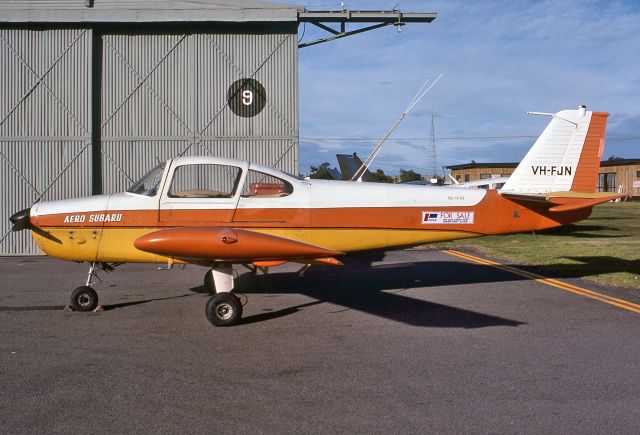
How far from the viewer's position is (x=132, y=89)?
16.2 m

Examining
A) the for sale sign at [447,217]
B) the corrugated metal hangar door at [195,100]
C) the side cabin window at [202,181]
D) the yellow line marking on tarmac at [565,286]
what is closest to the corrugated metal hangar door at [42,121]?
the corrugated metal hangar door at [195,100]

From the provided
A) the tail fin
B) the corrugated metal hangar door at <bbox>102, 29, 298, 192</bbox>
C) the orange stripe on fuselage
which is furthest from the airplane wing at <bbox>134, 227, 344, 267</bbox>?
the corrugated metal hangar door at <bbox>102, 29, 298, 192</bbox>

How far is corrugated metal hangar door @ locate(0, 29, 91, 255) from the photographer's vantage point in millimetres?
15906

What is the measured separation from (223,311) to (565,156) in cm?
603

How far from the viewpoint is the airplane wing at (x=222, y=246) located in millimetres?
6477

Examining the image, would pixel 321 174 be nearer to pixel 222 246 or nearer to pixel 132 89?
pixel 132 89

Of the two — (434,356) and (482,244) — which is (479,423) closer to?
(434,356)

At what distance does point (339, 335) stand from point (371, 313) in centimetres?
129

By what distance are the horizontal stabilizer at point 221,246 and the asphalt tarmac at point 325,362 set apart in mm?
902

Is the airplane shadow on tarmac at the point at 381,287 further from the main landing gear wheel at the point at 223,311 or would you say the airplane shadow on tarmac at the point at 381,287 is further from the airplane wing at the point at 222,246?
the airplane wing at the point at 222,246

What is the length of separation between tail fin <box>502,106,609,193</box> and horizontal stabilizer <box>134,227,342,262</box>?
4.20m

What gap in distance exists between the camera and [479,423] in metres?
4.06

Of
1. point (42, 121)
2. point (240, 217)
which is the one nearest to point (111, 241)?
point (240, 217)

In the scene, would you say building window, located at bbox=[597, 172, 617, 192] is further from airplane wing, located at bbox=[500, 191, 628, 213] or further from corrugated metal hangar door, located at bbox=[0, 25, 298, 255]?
airplane wing, located at bbox=[500, 191, 628, 213]
